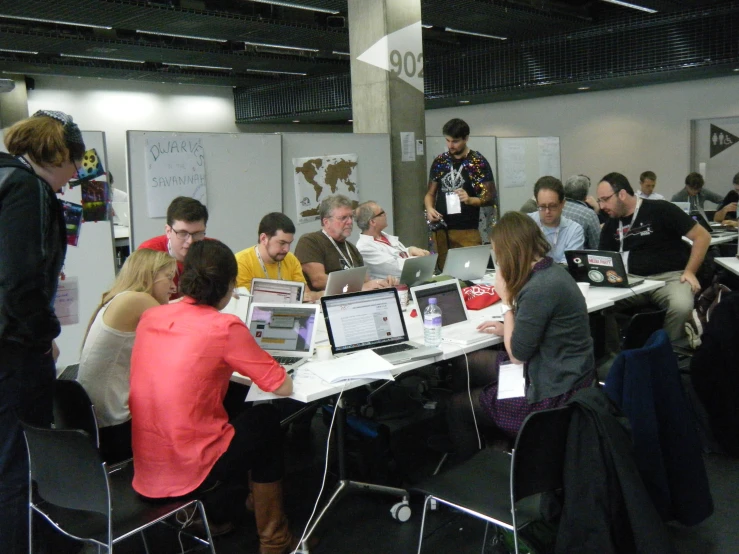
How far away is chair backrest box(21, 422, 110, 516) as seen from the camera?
6.17 ft

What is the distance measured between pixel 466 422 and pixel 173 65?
9163 mm

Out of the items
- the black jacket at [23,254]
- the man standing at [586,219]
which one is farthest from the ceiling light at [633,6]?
the black jacket at [23,254]

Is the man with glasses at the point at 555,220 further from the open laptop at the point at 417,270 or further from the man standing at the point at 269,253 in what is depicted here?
the man standing at the point at 269,253

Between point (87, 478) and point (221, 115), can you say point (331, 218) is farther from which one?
point (221, 115)

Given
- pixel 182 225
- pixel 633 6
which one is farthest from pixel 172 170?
pixel 633 6

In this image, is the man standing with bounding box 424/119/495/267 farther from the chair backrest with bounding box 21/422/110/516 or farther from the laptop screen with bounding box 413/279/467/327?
the chair backrest with bounding box 21/422/110/516

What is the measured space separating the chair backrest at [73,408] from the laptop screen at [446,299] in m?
1.53

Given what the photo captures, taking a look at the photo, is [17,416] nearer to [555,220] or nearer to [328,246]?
[328,246]

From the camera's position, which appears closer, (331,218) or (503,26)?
(331,218)

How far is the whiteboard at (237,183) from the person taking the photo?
461cm

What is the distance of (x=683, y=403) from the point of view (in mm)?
2426

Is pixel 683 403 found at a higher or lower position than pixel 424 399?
higher

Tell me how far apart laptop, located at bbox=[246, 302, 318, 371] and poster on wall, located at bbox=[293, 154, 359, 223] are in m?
2.31

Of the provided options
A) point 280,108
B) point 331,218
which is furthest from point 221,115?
point 331,218
